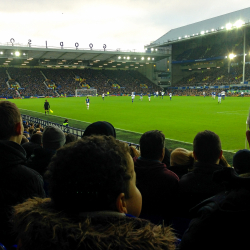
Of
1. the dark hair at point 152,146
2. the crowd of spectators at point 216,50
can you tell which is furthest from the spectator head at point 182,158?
the crowd of spectators at point 216,50

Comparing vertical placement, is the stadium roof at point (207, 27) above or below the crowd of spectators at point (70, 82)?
above

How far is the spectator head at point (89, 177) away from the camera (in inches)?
54.8

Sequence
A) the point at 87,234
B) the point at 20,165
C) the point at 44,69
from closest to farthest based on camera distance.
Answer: the point at 87,234 < the point at 20,165 < the point at 44,69

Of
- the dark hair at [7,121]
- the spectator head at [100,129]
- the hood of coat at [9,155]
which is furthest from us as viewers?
the spectator head at [100,129]

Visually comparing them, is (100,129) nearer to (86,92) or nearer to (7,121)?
(7,121)

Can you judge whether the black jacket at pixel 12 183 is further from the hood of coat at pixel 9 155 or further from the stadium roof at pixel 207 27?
the stadium roof at pixel 207 27

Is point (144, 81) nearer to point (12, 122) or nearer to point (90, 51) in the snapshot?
point (90, 51)

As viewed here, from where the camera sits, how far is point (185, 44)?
91938 mm

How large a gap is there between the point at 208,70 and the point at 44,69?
5385 centimetres

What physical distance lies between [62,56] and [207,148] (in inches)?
2860

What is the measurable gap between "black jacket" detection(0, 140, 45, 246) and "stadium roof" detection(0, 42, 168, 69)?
2524 inches

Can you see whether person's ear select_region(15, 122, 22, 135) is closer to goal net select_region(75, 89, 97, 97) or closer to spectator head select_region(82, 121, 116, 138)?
spectator head select_region(82, 121, 116, 138)

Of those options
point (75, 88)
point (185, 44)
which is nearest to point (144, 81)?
point (185, 44)

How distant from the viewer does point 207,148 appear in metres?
3.38
